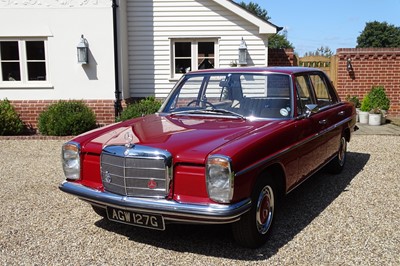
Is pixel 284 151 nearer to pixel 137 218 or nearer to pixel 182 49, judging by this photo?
pixel 137 218

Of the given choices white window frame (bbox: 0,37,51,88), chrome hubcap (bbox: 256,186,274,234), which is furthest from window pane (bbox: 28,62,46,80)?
chrome hubcap (bbox: 256,186,274,234)

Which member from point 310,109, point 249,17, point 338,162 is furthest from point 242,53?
point 310,109

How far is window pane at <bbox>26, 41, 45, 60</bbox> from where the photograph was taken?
11078 millimetres

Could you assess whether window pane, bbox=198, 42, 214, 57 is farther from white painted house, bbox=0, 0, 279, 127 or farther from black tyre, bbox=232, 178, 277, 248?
black tyre, bbox=232, 178, 277, 248

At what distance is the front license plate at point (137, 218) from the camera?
→ 3504 mm

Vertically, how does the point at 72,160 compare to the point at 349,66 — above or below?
below

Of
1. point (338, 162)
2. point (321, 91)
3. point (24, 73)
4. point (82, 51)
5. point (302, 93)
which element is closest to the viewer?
point (302, 93)

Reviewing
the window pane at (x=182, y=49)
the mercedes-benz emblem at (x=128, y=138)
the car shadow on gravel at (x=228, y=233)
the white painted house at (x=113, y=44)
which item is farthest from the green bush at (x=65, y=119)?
the mercedes-benz emblem at (x=128, y=138)

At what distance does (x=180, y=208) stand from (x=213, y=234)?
949mm

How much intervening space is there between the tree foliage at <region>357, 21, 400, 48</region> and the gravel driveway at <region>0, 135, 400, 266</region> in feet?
178

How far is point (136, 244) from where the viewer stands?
12.9 ft

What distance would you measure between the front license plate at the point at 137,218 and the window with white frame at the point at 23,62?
337 inches

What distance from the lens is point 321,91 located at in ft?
19.1

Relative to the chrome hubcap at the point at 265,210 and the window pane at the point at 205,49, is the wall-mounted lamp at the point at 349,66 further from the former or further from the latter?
the chrome hubcap at the point at 265,210
